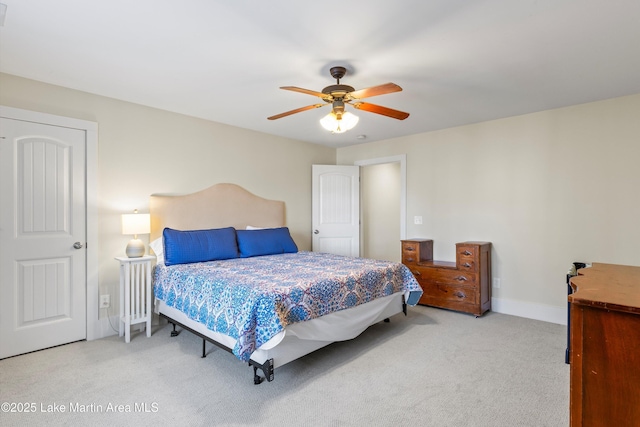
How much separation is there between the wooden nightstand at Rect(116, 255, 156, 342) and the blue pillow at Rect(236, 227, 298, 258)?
1034 millimetres

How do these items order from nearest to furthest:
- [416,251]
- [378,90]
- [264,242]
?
1. [378,90]
2. [264,242]
3. [416,251]

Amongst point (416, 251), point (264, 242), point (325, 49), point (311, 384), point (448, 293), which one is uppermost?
point (325, 49)

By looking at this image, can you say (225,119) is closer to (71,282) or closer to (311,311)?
(71,282)

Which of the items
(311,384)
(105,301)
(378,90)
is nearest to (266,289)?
(311,384)

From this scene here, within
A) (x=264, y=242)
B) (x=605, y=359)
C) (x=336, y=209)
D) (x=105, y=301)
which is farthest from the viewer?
(x=336, y=209)

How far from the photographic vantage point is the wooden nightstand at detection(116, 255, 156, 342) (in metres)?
3.08

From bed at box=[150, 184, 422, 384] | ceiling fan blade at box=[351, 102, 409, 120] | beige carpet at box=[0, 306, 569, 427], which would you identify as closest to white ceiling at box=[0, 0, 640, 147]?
ceiling fan blade at box=[351, 102, 409, 120]

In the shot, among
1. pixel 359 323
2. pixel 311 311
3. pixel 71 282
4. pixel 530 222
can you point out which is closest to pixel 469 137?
pixel 530 222

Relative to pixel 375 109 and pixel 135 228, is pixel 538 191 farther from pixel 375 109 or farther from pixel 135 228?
pixel 135 228

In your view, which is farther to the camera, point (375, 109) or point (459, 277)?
point (459, 277)

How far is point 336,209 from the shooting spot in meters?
5.34

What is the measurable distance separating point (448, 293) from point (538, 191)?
5.14ft

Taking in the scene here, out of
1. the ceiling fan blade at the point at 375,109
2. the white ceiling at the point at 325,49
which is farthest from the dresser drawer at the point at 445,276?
the ceiling fan blade at the point at 375,109

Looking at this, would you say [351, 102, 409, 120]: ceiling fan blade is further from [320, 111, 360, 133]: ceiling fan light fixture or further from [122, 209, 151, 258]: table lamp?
[122, 209, 151, 258]: table lamp
